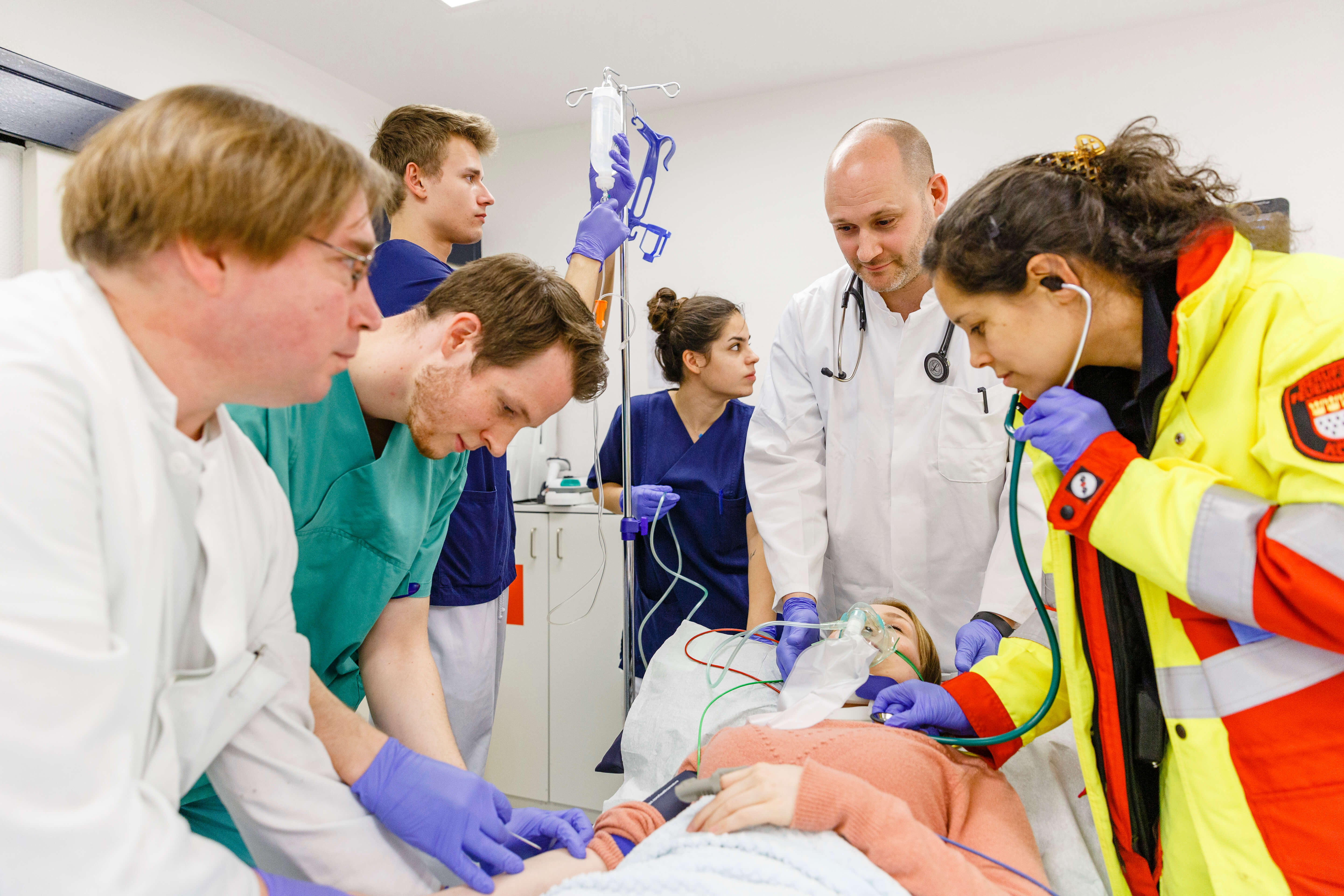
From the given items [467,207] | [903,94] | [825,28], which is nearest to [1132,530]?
[467,207]

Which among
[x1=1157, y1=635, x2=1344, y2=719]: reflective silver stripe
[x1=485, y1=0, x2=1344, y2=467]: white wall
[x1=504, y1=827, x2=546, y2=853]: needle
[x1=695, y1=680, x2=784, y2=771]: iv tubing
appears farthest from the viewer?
[x1=485, y1=0, x2=1344, y2=467]: white wall

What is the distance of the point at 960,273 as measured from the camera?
105cm

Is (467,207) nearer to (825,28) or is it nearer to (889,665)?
(889,665)

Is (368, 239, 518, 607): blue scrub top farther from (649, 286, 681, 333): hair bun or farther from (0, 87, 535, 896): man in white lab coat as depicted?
(0, 87, 535, 896): man in white lab coat

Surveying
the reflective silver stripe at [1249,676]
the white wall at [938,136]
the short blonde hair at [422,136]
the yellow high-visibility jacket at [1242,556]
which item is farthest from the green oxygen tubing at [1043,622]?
the white wall at [938,136]

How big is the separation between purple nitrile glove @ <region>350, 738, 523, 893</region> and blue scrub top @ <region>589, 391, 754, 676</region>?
1251 millimetres

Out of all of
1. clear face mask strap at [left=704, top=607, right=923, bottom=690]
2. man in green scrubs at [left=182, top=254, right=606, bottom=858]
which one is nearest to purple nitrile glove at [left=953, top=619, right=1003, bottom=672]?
clear face mask strap at [left=704, top=607, right=923, bottom=690]

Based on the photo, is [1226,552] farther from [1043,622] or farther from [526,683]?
[526,683]

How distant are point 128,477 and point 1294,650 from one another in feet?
3.89

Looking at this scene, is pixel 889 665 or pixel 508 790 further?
pixel 508 790

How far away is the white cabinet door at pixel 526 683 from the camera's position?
3.09m

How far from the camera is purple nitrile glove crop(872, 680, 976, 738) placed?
141 cm

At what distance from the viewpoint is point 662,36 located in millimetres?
2998

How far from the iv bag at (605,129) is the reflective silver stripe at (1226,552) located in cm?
153
